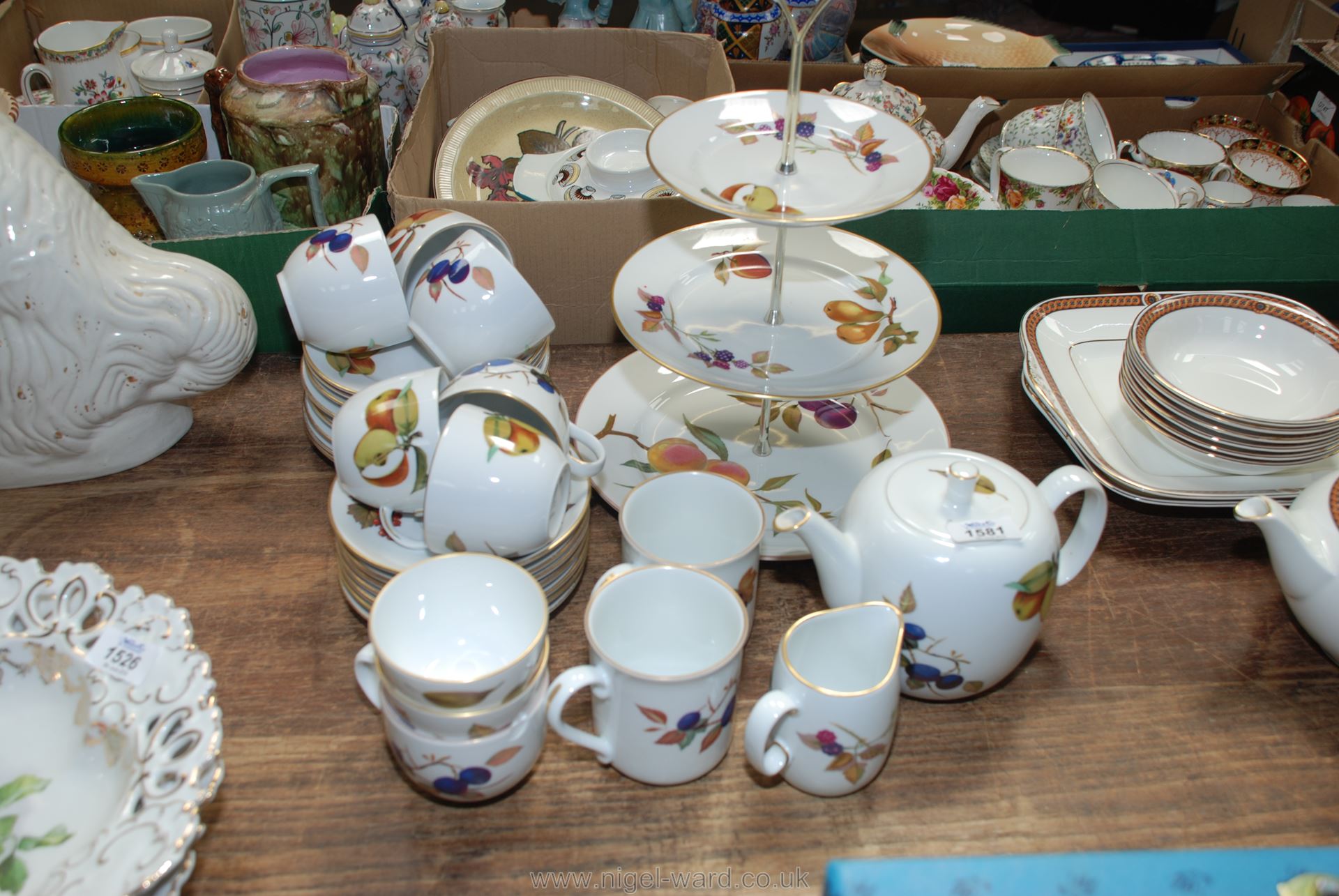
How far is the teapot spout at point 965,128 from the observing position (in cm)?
138

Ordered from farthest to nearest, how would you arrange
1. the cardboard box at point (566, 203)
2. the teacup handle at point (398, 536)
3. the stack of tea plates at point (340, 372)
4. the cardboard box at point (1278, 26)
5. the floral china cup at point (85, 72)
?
1. the cardboard box at point (1278, 26)
2. the floral china cup at point (85, 72)
3. the cardboard box at point (566, 203)
4. the stack of tea plates at point (340, 372)
5. the teacup handle at point (398, 536)

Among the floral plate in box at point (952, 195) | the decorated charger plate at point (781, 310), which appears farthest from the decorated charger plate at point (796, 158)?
the floral plate in box at point (952, 195)

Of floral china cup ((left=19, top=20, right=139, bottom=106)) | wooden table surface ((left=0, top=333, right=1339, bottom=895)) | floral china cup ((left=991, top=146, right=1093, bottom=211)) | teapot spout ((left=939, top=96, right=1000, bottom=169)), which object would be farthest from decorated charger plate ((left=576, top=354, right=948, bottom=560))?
floral china cup ((left=19, top=20, right=139, bottom=106))

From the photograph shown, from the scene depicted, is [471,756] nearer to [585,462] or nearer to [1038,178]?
[585,462]

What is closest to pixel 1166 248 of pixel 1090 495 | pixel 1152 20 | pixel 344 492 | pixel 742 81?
pixel 1090 495

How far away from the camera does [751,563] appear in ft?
2.55

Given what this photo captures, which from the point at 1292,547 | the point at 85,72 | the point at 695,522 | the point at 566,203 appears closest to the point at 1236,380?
the point at 1292,547

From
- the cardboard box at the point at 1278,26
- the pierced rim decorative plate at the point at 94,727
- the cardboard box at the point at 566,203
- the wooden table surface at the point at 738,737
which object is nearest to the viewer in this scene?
the pierced rim decorative plate at the point at 94,727

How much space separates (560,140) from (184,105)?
0.44m

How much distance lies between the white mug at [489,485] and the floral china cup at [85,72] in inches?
38.0

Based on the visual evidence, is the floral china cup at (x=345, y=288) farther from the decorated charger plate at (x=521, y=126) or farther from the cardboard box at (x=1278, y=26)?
the cardboard box at (x=1278, y=26)

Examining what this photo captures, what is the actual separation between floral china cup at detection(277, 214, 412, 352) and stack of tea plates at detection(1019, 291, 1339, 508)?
63cm

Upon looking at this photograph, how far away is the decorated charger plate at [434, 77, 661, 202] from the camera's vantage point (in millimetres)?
1265

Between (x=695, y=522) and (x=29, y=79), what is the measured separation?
1225 mm
